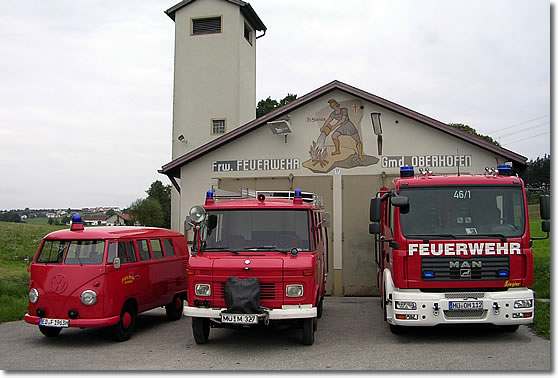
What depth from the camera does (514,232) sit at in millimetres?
9570

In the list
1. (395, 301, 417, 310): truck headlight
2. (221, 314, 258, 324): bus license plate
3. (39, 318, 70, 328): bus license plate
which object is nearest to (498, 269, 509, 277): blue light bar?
(395, 301, 417, 310): truck headlight

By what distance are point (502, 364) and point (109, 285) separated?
6541 millimetres

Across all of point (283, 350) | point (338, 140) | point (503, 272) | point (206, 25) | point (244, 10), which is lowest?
point (283, 350)

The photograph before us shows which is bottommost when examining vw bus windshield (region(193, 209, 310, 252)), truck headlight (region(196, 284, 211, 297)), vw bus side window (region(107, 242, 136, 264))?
truck headlight (region(196, 284, 211, 297))

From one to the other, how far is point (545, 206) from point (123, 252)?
7.55m

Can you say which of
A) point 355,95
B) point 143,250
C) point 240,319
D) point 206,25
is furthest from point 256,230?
point 206,25

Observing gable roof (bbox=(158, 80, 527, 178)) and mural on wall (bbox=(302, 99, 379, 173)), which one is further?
mural on wall (bbox=(302, 99, 379, 173))

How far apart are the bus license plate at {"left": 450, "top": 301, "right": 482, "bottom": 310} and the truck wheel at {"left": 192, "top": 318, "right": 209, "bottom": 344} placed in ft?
13.6

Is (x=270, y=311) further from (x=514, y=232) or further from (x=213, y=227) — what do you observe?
(x=514, y=232)

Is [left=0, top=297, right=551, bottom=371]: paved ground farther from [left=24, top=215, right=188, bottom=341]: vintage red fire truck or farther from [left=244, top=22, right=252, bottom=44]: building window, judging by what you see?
[left=244, top=22, right=252, bottom=44]: building window

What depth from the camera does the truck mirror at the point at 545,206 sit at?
957 cm

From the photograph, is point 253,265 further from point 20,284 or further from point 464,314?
point 20,284

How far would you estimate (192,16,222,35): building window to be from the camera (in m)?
25.4

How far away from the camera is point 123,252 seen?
10.9 metres
